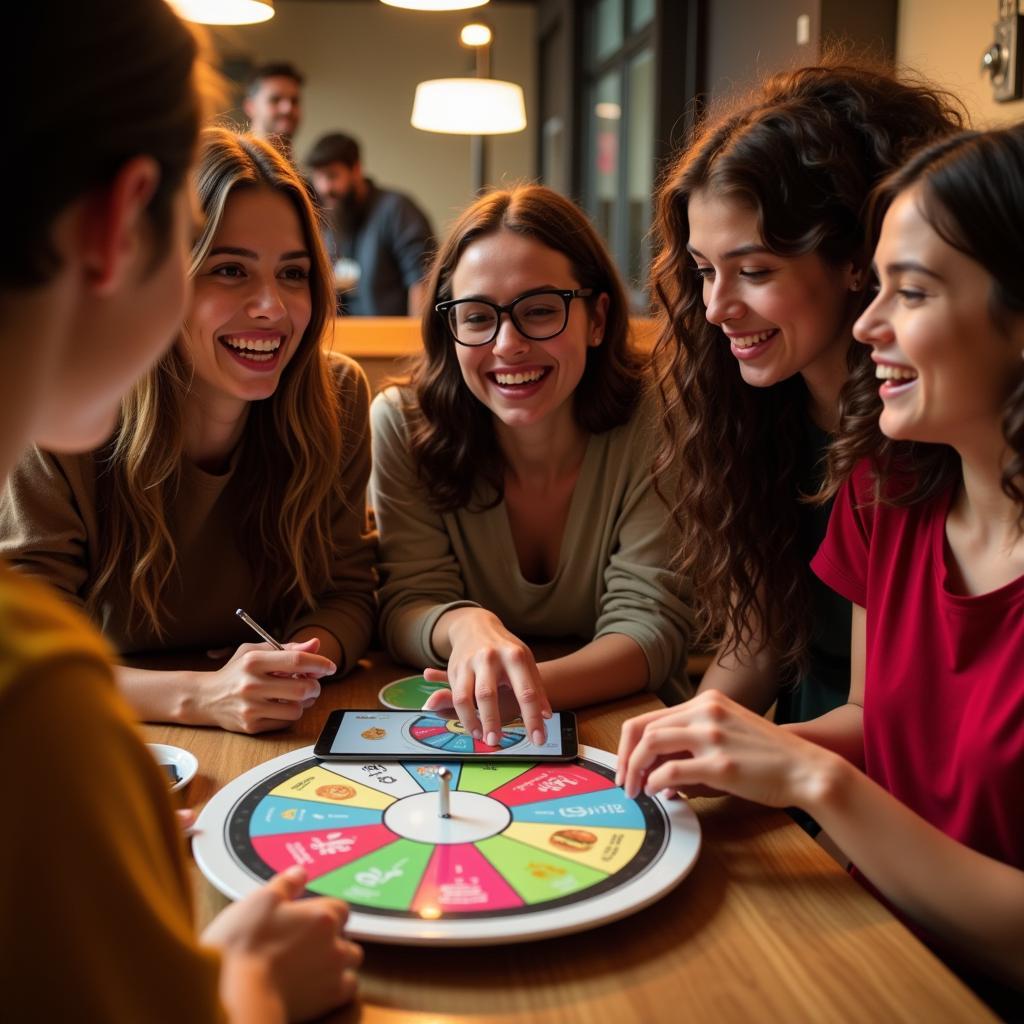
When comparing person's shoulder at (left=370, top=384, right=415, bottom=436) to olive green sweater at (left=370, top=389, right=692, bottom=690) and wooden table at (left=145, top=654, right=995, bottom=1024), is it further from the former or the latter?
wooden table at (left=145, top=654, right=995, bottom=1024)

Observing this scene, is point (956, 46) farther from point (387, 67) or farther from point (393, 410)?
point (387, 67)

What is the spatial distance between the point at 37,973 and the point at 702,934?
0.51m

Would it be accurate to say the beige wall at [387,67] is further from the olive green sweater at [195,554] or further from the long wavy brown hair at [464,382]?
the olive green sweater at [195,554]

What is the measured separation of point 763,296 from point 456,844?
0.89 meters

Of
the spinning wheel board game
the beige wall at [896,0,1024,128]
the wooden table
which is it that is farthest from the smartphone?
the beige wall at [896,0,1024,128]

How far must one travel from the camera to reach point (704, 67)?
18.1 feet

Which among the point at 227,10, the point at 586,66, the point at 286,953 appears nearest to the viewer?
the point at 286,953

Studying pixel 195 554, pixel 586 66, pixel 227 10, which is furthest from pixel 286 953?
pixel 586 66

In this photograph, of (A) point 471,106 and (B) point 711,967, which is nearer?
(B) point 711,967

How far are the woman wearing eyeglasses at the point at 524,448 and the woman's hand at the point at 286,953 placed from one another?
841 mm

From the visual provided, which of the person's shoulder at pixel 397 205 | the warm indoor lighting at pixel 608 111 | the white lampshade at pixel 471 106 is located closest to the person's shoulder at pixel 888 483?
the white lampshade at pixel 471 106

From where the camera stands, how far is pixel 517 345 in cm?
173

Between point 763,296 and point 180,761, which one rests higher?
point 763,296

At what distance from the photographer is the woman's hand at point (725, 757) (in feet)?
3.27
